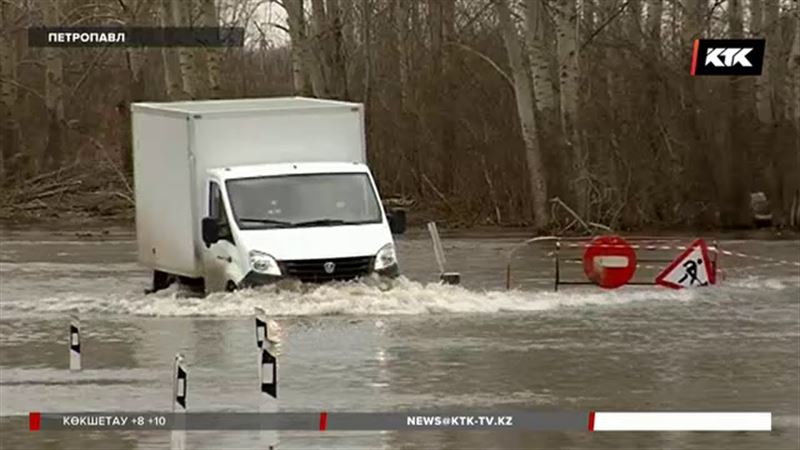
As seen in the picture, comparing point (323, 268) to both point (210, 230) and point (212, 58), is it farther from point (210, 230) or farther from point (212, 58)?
point (212, 58)

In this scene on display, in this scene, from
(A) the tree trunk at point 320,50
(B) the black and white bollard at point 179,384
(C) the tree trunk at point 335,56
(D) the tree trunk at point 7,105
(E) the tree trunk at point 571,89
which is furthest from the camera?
(D) the tree trunk at point 7,105

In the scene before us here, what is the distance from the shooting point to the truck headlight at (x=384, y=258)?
78.0 feet

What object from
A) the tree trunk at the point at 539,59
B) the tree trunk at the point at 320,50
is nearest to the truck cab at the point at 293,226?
the tree trunk at the point at 539,59

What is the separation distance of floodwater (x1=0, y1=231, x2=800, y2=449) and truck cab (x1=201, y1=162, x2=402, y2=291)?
33cm

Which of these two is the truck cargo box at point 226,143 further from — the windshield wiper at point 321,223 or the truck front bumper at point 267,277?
the truck front bumper at point 267,277

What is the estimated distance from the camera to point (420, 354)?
19.3 meters

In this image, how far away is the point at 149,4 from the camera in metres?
56.2

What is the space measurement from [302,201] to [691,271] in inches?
242

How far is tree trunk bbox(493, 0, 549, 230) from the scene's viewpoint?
39.5m

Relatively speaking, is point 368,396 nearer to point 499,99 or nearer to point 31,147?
point 499,99

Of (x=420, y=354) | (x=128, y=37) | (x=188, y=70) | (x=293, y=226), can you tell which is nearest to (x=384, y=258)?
(x=293, y=226)

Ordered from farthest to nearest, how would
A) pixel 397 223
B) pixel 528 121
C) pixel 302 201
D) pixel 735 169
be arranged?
pixel 735 169, pixel 528 121, pixel 397 223, pixel 302 201

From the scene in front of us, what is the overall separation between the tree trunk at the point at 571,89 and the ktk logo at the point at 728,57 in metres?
2.80

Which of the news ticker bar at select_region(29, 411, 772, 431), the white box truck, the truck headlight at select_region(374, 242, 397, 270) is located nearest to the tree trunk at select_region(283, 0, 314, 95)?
the white box truck
